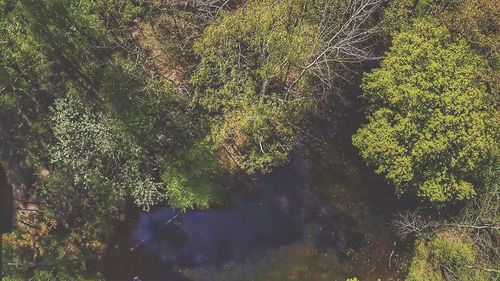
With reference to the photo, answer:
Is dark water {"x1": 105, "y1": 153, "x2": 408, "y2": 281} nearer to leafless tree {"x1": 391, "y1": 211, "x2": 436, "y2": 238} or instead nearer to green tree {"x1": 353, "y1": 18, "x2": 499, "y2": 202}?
leafless tree {"x1": 391, "y1": 211, "x2": 436, "y2": 238}

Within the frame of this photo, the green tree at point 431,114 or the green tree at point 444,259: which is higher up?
the green tree at point 431,114

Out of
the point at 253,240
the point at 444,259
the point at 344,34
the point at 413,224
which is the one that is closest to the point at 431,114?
the point at 344,34

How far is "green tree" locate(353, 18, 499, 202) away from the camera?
23344 mm

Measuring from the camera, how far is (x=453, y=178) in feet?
80.2

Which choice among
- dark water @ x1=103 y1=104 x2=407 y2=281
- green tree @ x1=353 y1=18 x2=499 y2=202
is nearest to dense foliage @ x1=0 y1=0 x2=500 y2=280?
green tree @ x1=353 y1=18 x2=499 y2=202

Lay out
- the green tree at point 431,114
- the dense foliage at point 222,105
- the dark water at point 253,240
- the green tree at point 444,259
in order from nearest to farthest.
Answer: the green tree at point 431,114
the dense foliage at point 222,105
the green tree at point 444,259
the dark water at point 253,240

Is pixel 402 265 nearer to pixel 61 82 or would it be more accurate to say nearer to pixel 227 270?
pixel 227 270

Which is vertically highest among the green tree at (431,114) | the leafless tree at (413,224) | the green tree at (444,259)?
the green tree at (431,114)

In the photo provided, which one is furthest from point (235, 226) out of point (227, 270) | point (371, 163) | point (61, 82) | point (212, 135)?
point (61, 82)

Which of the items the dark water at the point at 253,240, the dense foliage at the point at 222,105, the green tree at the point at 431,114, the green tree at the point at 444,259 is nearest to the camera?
the green tree at the point at 431,114

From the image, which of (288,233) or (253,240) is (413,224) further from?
(253,240)

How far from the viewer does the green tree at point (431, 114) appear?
76.6 feet

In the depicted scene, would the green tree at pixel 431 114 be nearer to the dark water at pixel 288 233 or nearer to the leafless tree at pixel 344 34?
the leafless tree at pixel 344 34

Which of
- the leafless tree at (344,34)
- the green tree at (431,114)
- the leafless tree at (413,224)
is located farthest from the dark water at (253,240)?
the leafless tree at (344,34)
